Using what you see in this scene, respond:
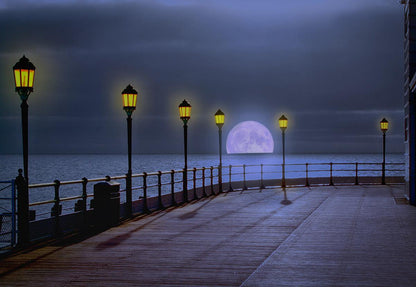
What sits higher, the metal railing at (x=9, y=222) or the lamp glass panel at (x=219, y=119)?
the lamp glass panel at (x=219, y=119)

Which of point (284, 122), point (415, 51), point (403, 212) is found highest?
point (415, 51)

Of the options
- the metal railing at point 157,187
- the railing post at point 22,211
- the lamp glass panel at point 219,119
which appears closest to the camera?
the railing post at point 22,211

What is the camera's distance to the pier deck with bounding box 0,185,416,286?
7270 mm

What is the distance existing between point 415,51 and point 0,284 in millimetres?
14523

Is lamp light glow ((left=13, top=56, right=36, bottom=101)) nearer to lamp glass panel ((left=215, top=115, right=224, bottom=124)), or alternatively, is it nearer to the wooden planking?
the wooden planking

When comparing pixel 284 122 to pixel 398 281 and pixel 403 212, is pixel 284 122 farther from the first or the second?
pixel 398 281

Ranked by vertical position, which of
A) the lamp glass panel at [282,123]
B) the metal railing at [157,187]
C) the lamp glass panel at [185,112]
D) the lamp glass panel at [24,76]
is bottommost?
the metal railing at [157,187]

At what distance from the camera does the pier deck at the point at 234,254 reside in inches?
286

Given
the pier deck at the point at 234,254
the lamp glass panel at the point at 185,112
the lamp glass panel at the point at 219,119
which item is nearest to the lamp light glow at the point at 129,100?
the pier deck at the point at 234,254

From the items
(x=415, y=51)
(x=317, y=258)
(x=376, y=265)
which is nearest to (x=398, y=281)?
(x=376, y=265)

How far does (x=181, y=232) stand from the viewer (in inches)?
461

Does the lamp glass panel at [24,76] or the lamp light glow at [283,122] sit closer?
the lamp glass panel at [24,76]

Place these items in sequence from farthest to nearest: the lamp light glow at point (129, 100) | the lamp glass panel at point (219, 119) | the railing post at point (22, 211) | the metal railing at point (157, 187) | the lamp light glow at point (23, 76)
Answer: the lamp glass panel at point (219, 119)
the lamp light glow at point (129, 100)
the metal railing at point (157, 187)
the lamp light glow at point (23, 76)
the railing post at point (22, 211)

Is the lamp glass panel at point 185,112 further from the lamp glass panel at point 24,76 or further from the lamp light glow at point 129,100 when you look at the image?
the lamp glass panel at point 24,76
